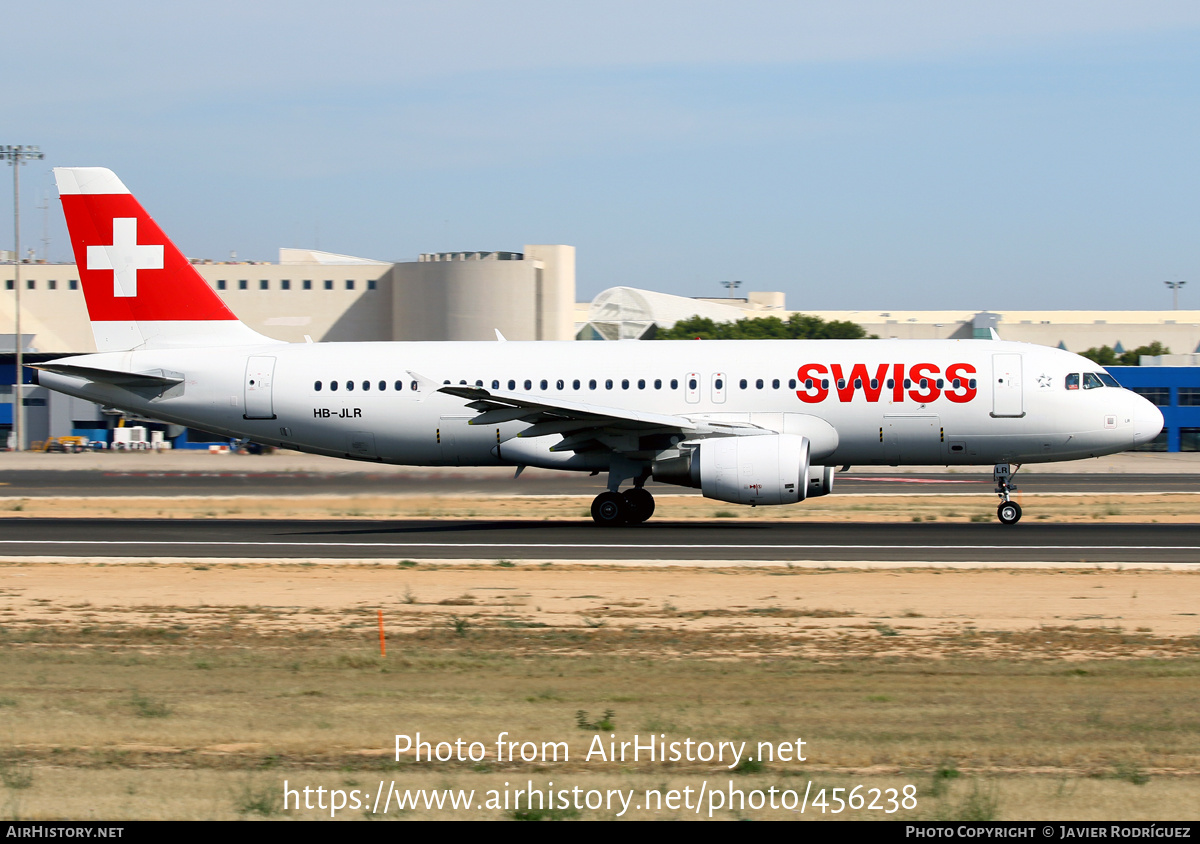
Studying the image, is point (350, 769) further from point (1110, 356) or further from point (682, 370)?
point (1110, 356)

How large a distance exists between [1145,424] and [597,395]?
12.0 m

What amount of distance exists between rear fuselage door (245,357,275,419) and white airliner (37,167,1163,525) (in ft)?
0.11

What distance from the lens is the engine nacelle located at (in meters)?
23.6

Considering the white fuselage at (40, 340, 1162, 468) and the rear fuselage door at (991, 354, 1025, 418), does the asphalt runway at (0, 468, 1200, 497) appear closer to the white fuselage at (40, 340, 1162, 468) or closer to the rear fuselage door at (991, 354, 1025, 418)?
the white fuselage at (40, 340, 1162, 468)

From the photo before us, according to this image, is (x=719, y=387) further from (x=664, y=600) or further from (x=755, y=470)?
(x=664, y=600)

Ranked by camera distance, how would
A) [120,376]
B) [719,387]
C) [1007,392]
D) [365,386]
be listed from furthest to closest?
1. [365,386]
2. [120,376]
3. [719,387]
4. [1007,392]

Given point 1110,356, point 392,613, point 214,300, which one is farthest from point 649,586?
point 1110,356

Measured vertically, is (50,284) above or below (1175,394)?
above

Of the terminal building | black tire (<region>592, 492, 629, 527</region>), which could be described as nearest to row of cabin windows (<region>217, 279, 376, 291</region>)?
the terminal building

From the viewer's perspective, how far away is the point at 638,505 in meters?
26.8

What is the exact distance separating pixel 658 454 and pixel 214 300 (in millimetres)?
11907

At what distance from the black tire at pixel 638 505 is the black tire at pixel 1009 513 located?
775 cm

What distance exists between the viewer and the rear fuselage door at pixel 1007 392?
25609 mm

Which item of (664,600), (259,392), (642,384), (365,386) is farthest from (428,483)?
(664,600)
